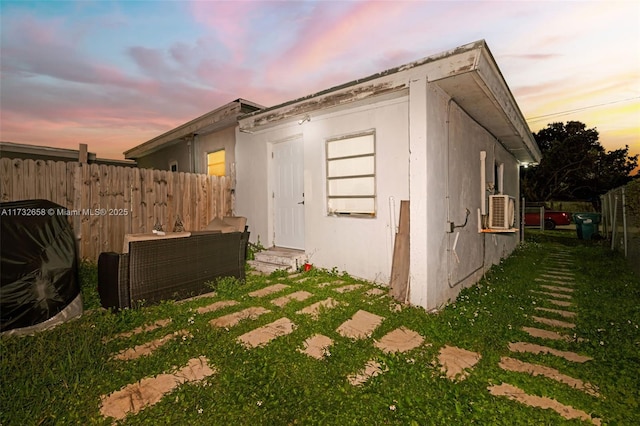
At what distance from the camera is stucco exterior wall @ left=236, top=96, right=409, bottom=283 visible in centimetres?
454

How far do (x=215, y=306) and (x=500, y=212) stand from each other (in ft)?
17.0

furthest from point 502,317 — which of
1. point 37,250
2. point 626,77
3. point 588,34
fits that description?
point 626,77

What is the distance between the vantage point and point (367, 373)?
7.50ft

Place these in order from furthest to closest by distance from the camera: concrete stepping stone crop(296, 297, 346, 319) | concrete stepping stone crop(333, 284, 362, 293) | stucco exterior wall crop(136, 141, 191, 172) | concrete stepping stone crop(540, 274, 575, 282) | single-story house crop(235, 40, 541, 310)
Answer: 1. stucco exterior wall crop(136, 141, 191, 172)
2. concrete stepping stone crop(540, 274, 575, 282)
3. concrete stepping stone crop(333, 284, 362, 293)
4. single-story house crop(235, 40, 541, 310)
5. concrete stepping stone crop(296, 297, 346, 319)

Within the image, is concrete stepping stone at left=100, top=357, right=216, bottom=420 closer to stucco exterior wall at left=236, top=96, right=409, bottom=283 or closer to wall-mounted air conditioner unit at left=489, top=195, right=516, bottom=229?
stucco exterior wall at left=236, top=96, right=409, bottom=283

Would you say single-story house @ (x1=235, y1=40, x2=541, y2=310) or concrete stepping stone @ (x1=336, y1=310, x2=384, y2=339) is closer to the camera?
concrete stepping stone @ (x1=336, y1=310, x2=384, y2=339)

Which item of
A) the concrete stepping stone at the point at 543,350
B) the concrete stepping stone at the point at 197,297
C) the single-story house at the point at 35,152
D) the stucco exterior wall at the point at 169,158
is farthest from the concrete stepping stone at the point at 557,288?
the single-story house at the point at 35,152

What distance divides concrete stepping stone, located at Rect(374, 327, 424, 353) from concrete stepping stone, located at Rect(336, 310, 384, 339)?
0.63 ft

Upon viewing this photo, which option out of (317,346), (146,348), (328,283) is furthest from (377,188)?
(146,348)

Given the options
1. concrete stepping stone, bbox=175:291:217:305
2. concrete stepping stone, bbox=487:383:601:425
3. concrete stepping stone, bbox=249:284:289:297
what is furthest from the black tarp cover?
concrete stepping stone, bbox=487:383:601:425

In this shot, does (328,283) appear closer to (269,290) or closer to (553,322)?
(269,290)

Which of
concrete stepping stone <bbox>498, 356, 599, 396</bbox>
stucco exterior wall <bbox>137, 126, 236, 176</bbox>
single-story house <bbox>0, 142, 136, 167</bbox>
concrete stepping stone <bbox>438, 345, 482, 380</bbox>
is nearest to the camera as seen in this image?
concrete stepping stone <bbox>498, 356, 599, 396</bbox>

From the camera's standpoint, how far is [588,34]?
245 inches

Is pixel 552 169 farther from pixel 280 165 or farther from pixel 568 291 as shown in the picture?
pixel 280 165
